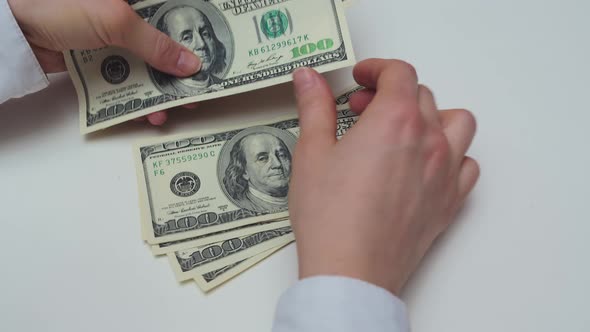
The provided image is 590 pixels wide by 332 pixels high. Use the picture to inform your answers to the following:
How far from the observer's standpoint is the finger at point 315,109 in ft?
2.09

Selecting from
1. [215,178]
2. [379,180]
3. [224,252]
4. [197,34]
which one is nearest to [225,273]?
[224,252]

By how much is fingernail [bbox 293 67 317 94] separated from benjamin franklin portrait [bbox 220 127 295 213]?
128mm

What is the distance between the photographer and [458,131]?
0.67 meters

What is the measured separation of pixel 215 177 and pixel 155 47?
0.20 meters

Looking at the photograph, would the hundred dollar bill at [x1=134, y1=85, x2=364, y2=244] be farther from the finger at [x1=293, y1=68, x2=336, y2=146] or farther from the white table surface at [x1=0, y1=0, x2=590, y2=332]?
the finger at [x1=293, y1=68, x2=336, y2=146]

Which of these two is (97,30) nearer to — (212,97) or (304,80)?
(212,97)

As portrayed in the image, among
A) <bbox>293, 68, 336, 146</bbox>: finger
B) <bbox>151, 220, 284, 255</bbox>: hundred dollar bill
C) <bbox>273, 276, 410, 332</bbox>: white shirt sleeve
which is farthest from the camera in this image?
<bbox>151, 220, 284, 255</bbox>: hundred dollar bill

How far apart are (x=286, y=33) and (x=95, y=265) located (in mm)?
417

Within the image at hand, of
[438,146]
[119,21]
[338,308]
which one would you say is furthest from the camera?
[119,21]

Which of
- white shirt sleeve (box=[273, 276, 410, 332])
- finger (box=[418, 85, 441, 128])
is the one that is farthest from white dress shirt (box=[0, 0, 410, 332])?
finger (box=[418, 85, 441, 128])

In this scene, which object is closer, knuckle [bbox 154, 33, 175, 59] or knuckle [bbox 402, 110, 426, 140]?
knuckle [bbox 402, 110, 426, 140]

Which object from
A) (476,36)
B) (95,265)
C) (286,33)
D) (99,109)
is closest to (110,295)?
(95,265)

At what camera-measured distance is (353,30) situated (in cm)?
89

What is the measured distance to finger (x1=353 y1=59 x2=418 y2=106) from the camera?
621 millimetres
